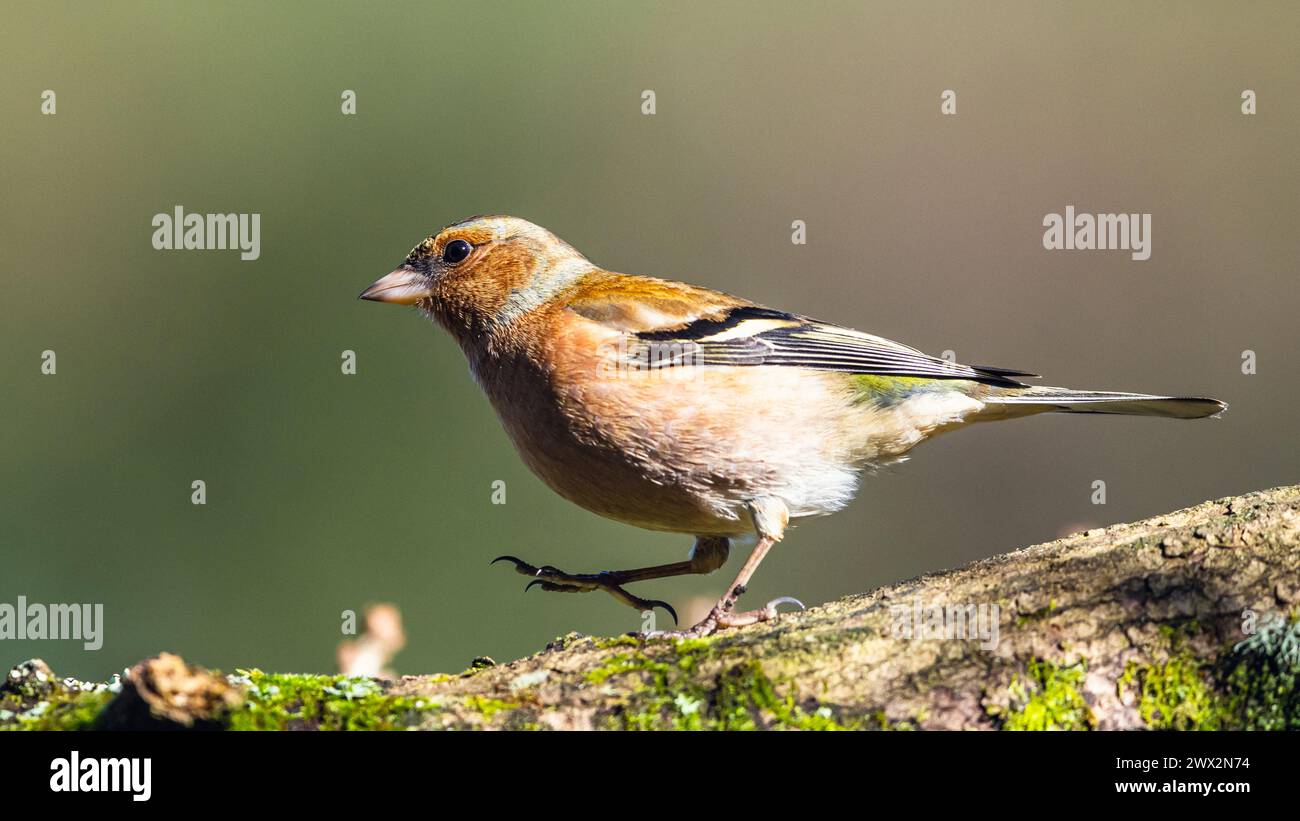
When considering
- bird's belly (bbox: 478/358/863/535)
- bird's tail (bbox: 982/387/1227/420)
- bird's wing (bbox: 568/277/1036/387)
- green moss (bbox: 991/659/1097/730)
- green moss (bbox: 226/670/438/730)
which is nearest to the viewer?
green moss (bbox: 226/670/438/730)

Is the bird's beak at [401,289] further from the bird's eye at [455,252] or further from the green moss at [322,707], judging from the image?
the green moss at [322,707]

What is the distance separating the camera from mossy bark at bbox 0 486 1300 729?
3.00 m

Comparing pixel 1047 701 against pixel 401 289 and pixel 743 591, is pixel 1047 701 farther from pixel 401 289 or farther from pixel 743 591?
pixel 401 289

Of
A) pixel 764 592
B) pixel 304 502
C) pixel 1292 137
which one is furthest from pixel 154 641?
pixel 1292 137

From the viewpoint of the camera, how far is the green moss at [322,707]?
2.88 meters

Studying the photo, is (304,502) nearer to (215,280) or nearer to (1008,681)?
(215,280)

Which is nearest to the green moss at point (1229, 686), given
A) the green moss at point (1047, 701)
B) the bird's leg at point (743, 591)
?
the green moss at point (1047, 701)

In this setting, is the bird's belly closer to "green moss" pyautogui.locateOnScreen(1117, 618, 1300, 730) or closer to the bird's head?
the bird's head

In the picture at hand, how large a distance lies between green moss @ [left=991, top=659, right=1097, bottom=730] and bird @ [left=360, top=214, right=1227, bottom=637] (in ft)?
4.75

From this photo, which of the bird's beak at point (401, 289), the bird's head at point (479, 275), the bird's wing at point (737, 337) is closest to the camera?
the bird's wing at point (737, 337)

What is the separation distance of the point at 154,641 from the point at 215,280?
140 inches

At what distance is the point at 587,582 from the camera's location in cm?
522

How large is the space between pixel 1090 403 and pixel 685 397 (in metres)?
2.01

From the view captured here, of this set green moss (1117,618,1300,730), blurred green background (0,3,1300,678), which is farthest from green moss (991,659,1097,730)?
blurred green background (0,3,1300,678)
